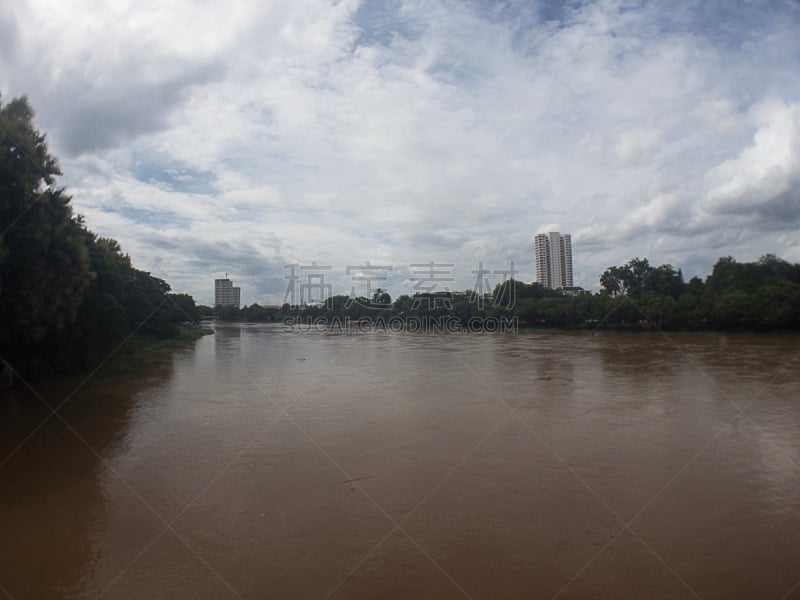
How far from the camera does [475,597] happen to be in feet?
12.2

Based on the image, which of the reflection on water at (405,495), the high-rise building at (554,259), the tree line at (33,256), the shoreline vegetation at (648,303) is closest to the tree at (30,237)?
the tree line at (33,256)

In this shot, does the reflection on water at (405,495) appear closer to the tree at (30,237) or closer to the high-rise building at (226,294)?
the tree at (30,237)

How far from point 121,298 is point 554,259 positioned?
245 feet

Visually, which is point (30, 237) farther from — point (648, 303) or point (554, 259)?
point (554, 259)

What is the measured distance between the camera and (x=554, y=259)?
8250 cm

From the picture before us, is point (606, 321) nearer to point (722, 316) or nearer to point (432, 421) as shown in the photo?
point (722, 316)

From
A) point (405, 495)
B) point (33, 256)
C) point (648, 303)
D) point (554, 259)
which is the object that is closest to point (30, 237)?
point (33, 256)

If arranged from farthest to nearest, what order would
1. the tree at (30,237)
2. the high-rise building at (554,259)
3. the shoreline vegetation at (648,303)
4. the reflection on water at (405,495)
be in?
the high-rise building at (554,259) → the shoreline vegetation at (648,303) → the tree at (30,237) → the reflection on water at (405,495)

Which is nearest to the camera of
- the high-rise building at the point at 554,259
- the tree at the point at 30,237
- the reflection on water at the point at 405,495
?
the reflection on water at the point at 405,495

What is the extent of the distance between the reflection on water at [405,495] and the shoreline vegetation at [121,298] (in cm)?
234

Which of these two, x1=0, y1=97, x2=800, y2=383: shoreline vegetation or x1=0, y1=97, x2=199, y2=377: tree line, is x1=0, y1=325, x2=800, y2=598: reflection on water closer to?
x1=0, y1=97, x2=199, y2=377: tree line

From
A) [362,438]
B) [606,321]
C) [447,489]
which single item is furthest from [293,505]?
[606,321]

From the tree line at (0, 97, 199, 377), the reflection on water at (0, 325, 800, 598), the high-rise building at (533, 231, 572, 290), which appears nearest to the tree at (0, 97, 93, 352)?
the tree line at (0, 97, 199, 377)

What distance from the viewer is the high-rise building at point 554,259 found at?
3182 inches
